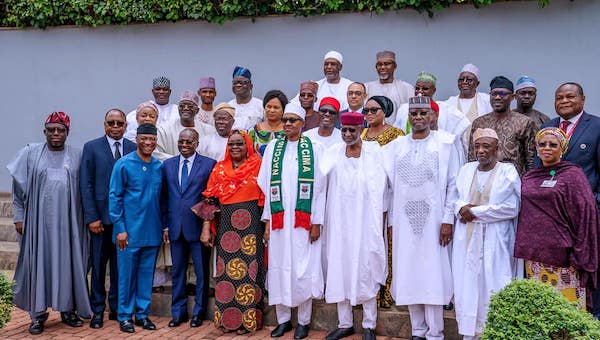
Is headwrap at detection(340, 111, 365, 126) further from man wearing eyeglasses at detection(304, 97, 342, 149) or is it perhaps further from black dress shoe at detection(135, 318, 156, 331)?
black dress shoe at detection(135, 318, 156, 331)

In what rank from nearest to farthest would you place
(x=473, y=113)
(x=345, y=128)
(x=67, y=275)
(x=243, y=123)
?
(x=345, y=128)
(x=67, y=275)
(x=473, y=113)
(x=243, y=123)

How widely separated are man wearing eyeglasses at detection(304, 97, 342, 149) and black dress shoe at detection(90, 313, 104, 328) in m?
2.77

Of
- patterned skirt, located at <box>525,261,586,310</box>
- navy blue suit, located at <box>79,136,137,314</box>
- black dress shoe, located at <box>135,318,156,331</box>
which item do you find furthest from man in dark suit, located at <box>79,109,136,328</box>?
patterned skirt, located at <box>525,261,586,310</box>

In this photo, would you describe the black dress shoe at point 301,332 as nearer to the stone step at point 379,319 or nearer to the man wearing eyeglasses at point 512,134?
the stone step at point 379,319

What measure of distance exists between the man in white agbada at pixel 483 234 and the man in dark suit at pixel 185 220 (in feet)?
8.34

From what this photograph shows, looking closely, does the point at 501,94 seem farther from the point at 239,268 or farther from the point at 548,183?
the point at 239,268

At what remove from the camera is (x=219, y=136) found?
691 centimetres

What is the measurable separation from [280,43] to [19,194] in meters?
4.50

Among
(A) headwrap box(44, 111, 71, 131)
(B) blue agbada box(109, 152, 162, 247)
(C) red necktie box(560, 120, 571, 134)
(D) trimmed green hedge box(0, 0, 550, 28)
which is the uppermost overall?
(D) trimmed green hedge box(0, 0, 550, 28)

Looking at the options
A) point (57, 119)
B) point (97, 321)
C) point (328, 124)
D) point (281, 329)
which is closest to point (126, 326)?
point (97, 321)

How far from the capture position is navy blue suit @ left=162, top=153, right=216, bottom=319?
20.9ft

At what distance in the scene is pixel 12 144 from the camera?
10.9 meters

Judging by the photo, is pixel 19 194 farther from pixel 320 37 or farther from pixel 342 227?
pixel 320 37

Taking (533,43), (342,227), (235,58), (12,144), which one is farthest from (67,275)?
(533,43)
